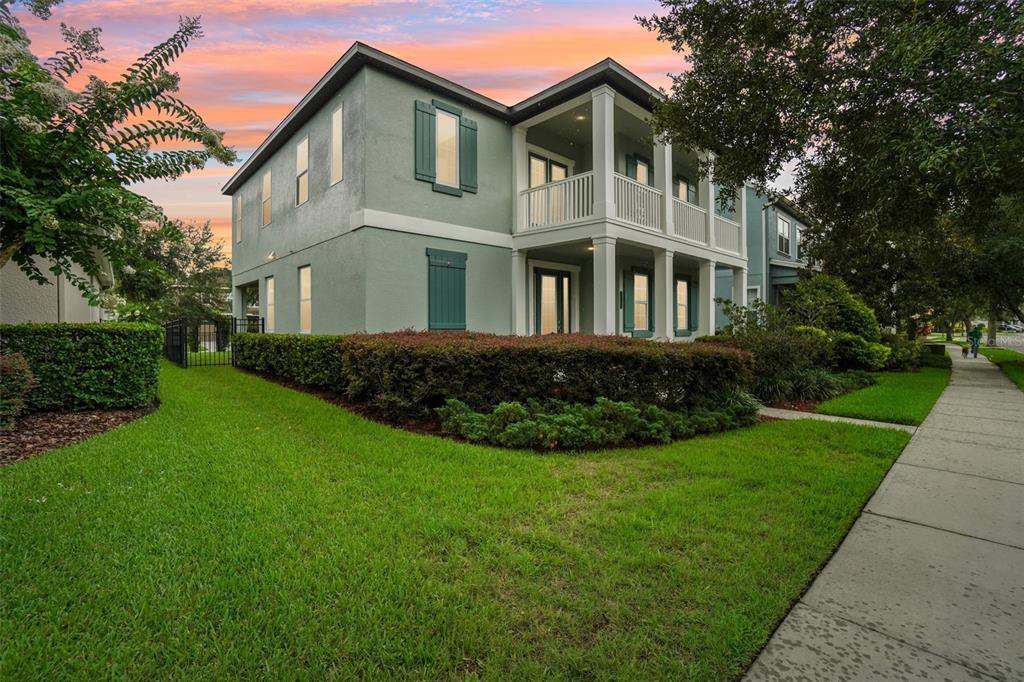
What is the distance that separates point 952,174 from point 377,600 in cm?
450

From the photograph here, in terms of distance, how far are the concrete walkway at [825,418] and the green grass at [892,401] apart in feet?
0.55

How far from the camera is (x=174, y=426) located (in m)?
5.55

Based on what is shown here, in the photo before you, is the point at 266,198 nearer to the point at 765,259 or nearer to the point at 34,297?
the point at 34,297

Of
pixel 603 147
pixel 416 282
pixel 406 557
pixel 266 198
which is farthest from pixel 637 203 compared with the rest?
pixel 266 198

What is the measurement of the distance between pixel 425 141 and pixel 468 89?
5.10 ft

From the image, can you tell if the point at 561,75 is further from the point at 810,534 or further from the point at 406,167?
the point at 810,534

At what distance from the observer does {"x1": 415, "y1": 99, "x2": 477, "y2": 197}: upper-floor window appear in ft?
30.6

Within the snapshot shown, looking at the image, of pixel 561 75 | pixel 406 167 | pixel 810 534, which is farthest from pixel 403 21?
pixel 810 534

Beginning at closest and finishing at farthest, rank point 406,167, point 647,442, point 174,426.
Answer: point 647,442, point 174,426, point 406,167

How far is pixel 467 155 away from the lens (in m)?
10.0

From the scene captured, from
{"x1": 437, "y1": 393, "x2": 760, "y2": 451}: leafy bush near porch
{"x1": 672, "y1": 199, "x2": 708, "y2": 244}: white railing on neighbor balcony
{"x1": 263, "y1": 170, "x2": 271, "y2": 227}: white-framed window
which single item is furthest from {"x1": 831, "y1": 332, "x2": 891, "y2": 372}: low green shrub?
{"x1": 263, "y1": 170, "x2": 271, "y2": 227}: white-framed window

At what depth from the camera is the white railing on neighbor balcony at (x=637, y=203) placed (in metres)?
9.93

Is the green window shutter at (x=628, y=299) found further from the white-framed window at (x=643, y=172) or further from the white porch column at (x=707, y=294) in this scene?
the white-framed window at (x=643, y=172)

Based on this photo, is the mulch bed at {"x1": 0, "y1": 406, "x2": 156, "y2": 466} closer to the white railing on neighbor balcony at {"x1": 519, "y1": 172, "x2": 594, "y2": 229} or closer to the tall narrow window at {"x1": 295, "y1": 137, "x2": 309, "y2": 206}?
the tall narrow window at {"x1": 295, "y1": 137, "x2": 309, "y2": 206}
